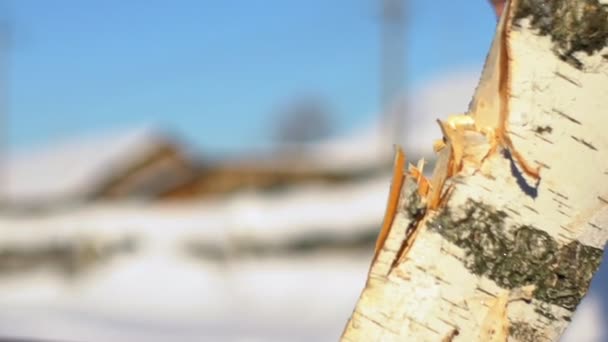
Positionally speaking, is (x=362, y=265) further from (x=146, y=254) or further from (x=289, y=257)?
(x=146, y=254)

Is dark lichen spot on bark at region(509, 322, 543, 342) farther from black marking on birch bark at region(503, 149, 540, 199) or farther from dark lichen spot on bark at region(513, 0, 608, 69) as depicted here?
dark lichen spot on bark at region(513, 0, 608, 69)

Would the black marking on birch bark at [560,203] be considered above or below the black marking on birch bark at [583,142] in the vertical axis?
below

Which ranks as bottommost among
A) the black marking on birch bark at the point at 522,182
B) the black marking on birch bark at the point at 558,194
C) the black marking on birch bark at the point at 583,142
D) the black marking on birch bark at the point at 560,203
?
the black marking on birch bark at the point at 560,203

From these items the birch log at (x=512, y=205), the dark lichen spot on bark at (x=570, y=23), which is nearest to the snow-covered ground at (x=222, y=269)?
the birch log at (x=512, y=205)

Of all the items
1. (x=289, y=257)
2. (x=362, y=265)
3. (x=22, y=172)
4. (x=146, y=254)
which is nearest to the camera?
(x=362, y=265)

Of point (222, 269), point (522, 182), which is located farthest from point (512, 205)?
point (222, 269)

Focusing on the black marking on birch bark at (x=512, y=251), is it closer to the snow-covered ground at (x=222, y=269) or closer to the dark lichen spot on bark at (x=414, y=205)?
the dark lichen spot on bark at (x=414, y=205)

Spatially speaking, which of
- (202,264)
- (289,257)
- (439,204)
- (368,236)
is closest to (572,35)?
(439,204)

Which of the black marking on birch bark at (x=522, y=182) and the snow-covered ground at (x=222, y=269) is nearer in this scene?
the black marking on birch bark at (x=522, y=182)
